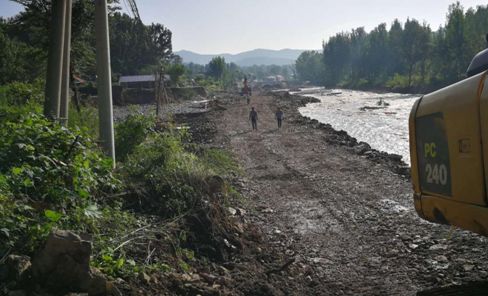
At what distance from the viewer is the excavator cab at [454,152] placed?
Result: 3.64 metres

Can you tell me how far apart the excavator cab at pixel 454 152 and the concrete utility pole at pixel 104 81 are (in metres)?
6.37

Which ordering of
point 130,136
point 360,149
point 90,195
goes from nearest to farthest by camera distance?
point 90,195, point 130,136, point 360,149

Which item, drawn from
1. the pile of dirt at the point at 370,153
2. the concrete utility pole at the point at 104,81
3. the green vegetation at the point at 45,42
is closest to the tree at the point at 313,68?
the green vegetation at the point at 45,42

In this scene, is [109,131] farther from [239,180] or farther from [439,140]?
[439,140]

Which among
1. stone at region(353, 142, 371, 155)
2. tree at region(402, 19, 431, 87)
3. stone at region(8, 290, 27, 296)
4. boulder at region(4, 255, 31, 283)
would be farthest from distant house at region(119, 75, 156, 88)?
stone at region(8, 290, 27, 296)

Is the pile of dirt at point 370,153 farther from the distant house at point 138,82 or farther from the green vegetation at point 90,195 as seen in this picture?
the distant house at point 138,82

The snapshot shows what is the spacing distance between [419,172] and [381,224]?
3737 millimetres

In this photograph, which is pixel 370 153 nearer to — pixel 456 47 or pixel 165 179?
pixel 165 179

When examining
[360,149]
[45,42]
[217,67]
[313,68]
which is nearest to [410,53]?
[217,67]

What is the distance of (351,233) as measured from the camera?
809 centimetres

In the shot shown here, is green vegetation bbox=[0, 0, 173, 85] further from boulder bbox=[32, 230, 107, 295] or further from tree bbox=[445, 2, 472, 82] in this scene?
tree bbox=[445, 2, 472, 82]

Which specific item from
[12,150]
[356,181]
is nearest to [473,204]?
[12,150]

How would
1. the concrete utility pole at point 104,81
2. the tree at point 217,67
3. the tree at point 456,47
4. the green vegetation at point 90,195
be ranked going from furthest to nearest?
the tree at point 217,67 < the tree at point 456,47 < the concrete utility pole at point 104,81 < the green vegetation at point 90,195

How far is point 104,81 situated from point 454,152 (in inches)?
296
